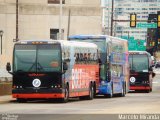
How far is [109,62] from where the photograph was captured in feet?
135

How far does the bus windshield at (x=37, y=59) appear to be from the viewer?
107 feet

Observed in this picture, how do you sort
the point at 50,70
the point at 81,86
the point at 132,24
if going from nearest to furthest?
the point at 50,70 → the point at 81,86 → the point at 132,24

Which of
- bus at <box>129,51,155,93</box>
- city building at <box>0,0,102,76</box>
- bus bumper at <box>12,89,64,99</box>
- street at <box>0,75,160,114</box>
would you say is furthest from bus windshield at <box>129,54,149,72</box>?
city building at <box>0,0,102,76</box>

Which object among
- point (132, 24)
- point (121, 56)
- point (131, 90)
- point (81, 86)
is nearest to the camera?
point (81, 86)

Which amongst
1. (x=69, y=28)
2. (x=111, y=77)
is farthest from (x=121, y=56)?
(x=69, y=28)

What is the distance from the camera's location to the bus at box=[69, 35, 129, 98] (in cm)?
4072

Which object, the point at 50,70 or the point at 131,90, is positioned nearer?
the point at 50,70

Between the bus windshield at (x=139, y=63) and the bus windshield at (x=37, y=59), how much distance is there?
843 inches

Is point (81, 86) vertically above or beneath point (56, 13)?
beneath

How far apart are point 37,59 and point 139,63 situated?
2200 cm

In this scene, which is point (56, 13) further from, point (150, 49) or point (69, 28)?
point (150, 49)

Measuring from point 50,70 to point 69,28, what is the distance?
49623mm

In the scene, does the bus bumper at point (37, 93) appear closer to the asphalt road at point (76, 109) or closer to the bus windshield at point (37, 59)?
the asphalt road at point (76, 109)

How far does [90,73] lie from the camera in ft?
124
